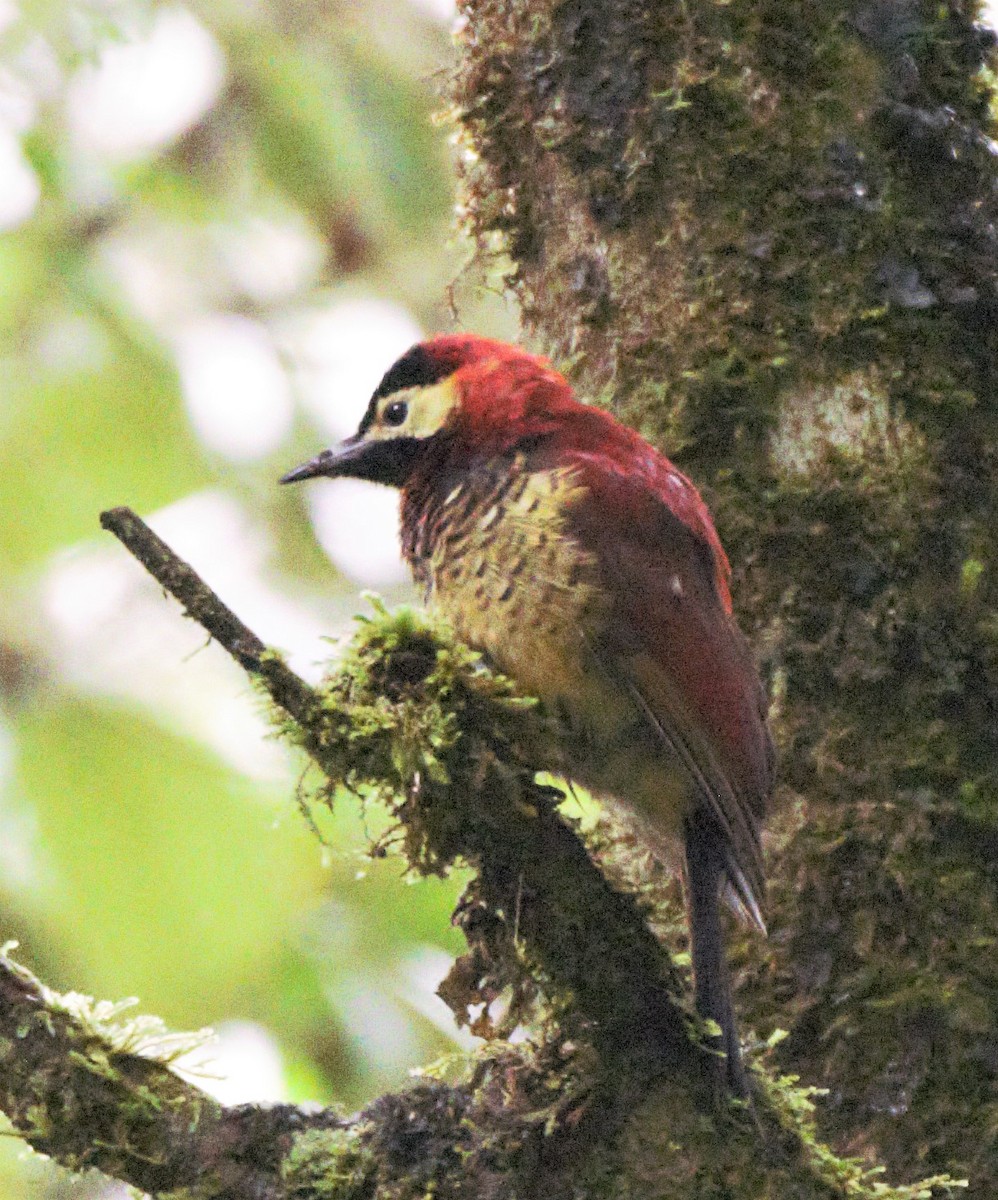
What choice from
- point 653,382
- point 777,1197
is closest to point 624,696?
point 653,382

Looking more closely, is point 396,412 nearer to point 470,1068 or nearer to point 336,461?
point 336,461

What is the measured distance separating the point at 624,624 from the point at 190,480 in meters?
2.53

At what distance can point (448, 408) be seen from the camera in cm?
334

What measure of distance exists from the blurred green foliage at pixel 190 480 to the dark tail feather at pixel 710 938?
125 centimetres

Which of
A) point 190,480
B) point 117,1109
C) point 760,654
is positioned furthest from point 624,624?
point 190,480

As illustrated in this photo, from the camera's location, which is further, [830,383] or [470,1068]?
[830,383]

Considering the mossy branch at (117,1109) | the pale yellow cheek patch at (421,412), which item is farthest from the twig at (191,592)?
the pale yellow cheek patch at (421,412)

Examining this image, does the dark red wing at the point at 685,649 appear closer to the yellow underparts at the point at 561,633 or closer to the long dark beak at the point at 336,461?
the yellow underparts at the point at 561,633

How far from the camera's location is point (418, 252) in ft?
20.3

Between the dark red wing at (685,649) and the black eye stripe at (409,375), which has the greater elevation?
the black eye stripe at (409,375)

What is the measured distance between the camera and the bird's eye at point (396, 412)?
3428mm

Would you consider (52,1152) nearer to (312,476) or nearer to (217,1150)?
(217,1150)

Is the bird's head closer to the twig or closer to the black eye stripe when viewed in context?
the black eye stripe

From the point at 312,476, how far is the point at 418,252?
295cm
